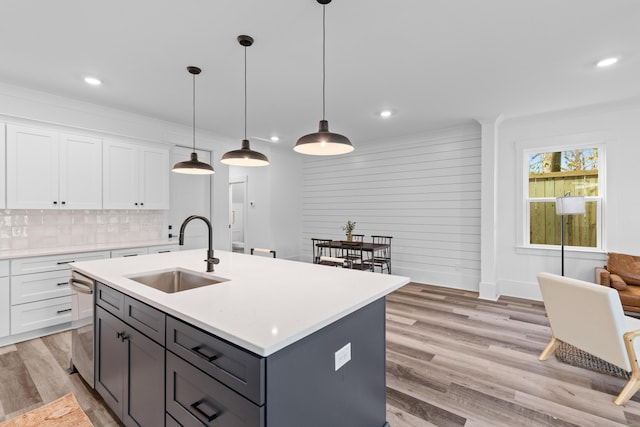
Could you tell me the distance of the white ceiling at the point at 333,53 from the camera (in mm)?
2215

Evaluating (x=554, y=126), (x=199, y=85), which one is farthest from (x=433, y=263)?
(x=199, y=85)

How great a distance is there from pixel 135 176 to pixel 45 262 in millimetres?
1447

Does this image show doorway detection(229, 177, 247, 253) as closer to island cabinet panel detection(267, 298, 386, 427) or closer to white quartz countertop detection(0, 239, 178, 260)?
white quartz countertop detection(0, 239, 178, 260)

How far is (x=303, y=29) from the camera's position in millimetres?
2443

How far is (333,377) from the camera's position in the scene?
4.76 ft

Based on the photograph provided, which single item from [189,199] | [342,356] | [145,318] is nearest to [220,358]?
[342,356]

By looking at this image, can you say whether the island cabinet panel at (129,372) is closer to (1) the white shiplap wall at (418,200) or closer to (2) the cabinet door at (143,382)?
(2) the cabinet door at (143,382)

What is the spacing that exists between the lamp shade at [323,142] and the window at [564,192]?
4064 mm

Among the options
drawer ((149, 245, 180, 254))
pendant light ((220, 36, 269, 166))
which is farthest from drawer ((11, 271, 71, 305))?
pendant light ((220, 36, 269, 166))

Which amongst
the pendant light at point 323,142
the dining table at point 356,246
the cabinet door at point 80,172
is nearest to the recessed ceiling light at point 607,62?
the pendant light at point 323,142

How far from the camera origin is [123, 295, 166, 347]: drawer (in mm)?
1562

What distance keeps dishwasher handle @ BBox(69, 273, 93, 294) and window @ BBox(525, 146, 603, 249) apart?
5.46m

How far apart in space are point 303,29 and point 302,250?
5.53 metres

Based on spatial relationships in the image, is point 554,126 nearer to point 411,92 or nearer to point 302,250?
point 411,92
